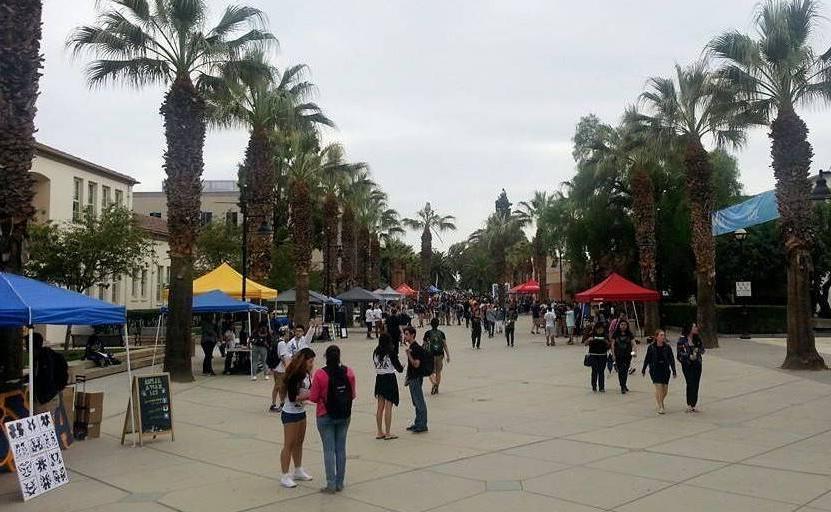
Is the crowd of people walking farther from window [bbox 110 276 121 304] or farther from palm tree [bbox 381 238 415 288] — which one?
palm tree [bbox 381 238 415 288]

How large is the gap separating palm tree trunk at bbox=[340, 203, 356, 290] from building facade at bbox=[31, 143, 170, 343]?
13.4 m

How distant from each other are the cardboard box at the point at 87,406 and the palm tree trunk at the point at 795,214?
17.7m

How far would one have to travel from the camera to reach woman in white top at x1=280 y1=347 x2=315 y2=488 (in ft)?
26.5

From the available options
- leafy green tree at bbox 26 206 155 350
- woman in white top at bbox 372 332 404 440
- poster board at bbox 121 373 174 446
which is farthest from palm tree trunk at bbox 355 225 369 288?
woman in white top at bbox 372 332 404 440

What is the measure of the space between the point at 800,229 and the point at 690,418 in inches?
425

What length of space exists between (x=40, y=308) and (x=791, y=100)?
20363mm

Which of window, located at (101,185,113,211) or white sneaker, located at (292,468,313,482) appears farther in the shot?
window, located at (101,185,113,211)

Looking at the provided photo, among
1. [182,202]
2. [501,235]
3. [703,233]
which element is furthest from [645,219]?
[501,235]

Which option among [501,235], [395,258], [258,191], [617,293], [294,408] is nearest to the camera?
[294,408]

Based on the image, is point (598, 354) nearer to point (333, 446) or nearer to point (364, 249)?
point (333, 446)

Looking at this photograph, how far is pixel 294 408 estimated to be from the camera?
8.17 metres

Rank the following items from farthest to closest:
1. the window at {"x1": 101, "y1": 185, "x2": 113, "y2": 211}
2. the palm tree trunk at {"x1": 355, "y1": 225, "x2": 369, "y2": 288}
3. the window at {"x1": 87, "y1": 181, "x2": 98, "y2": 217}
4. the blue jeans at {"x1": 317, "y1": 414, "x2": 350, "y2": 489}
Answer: the palm tree trunk at {"x1": 355, "y1": 225, "x2": 369, "y2": 288} → the window at {"x1": 101, "y1": 185, "x2": 113, "y2": 211} → the window at {"x1": 87, "y1": 181, "x2": 98, "y2": 217} → the blue jeans at {"x1": 317, "y1": 414, "x2": 350, "y2": 489}

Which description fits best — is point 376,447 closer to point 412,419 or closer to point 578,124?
point 412,419

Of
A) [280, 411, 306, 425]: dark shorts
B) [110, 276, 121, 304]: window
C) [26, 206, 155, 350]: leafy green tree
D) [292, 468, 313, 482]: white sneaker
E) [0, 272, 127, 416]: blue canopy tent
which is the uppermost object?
[26, 206, 155, 350]: leafy green tree
